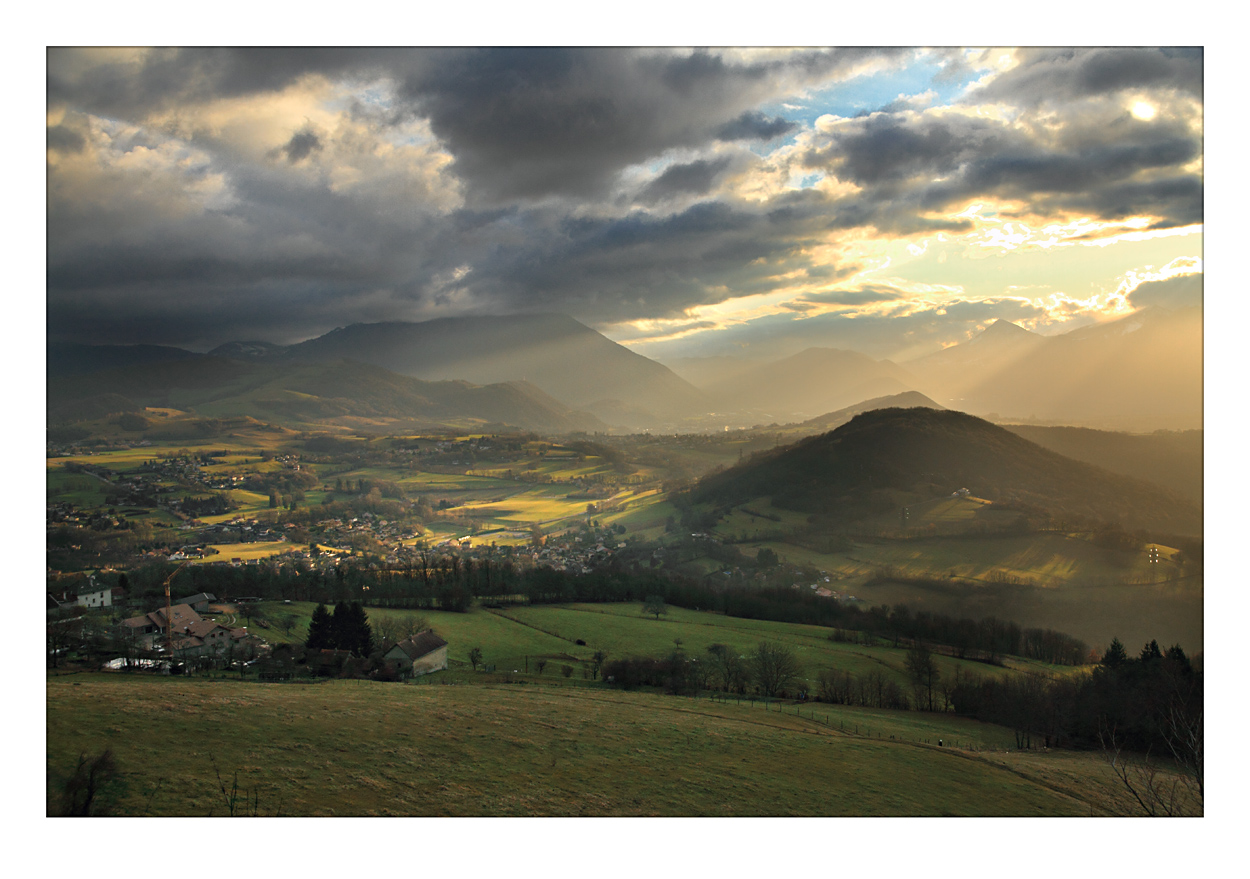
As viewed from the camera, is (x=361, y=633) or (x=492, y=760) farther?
(x=361, y=633)

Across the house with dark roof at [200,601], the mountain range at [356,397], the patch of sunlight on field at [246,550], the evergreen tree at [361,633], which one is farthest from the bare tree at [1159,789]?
the mountain range at [356,397]

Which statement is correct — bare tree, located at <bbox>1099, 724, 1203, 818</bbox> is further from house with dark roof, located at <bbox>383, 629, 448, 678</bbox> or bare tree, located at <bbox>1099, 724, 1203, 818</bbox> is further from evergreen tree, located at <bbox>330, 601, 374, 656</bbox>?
evergreen tree, located at <bbox>330, 601, 374, 656</bbox>

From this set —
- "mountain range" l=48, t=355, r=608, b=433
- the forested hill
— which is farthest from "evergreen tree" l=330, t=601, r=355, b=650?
"mountain range" l=48, t=355, r=608, b=433

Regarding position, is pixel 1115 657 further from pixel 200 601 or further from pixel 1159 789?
pixel 200 601

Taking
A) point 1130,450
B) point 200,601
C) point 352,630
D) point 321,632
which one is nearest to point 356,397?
point 200,601

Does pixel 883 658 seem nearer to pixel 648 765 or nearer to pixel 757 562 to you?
pixel 757 562

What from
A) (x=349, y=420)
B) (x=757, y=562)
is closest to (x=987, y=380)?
(x=757, y=562)

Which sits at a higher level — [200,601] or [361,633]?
[200,601]
